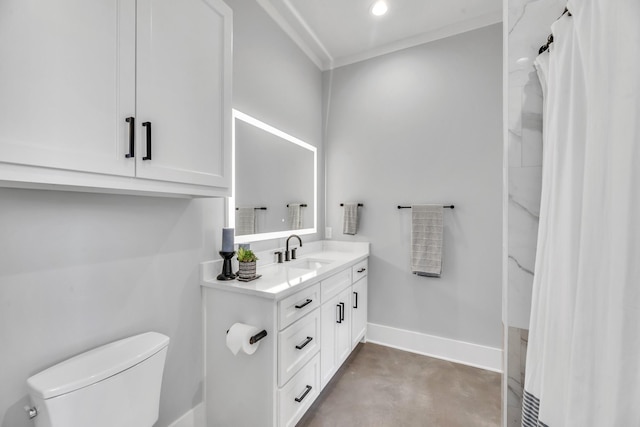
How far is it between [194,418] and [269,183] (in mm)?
1588

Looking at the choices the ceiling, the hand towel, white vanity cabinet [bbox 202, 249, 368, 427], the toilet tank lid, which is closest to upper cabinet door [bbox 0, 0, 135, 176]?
the toilet tank lid

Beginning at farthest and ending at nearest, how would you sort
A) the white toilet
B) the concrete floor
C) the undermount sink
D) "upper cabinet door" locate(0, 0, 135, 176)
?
the undermount sink, the concrete floor, the white toilet, "upper cabinet door" locate(0, 0, 135, 176)

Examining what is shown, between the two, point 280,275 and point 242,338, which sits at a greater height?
point 280,275

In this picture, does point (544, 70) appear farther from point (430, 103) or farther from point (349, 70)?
point (349, 70)

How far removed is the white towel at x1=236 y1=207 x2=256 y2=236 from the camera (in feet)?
6.08

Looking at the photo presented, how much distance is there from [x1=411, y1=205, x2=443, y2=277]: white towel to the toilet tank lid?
2012 millimetres

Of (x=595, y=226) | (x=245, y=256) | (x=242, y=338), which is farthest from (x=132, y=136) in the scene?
(x=595, y=226)

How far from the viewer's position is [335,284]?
196 centimetres

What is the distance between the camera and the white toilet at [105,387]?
2.82 feet

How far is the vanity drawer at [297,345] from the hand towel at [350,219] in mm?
1182

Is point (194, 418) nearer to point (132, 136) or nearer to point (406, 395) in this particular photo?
point (406, 395)

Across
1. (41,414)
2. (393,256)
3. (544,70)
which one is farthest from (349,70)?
(41,414)

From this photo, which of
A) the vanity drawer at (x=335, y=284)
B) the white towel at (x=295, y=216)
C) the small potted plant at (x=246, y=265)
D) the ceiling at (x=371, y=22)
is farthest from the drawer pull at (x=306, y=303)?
the ceiling at (x=371, y=22)

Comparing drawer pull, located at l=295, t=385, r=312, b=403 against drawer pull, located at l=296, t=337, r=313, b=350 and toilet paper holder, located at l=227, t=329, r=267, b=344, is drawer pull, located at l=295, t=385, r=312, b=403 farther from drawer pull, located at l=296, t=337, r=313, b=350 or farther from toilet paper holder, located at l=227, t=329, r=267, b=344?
toilet paper holder, located at l=227, t=329, r=267, b=344
